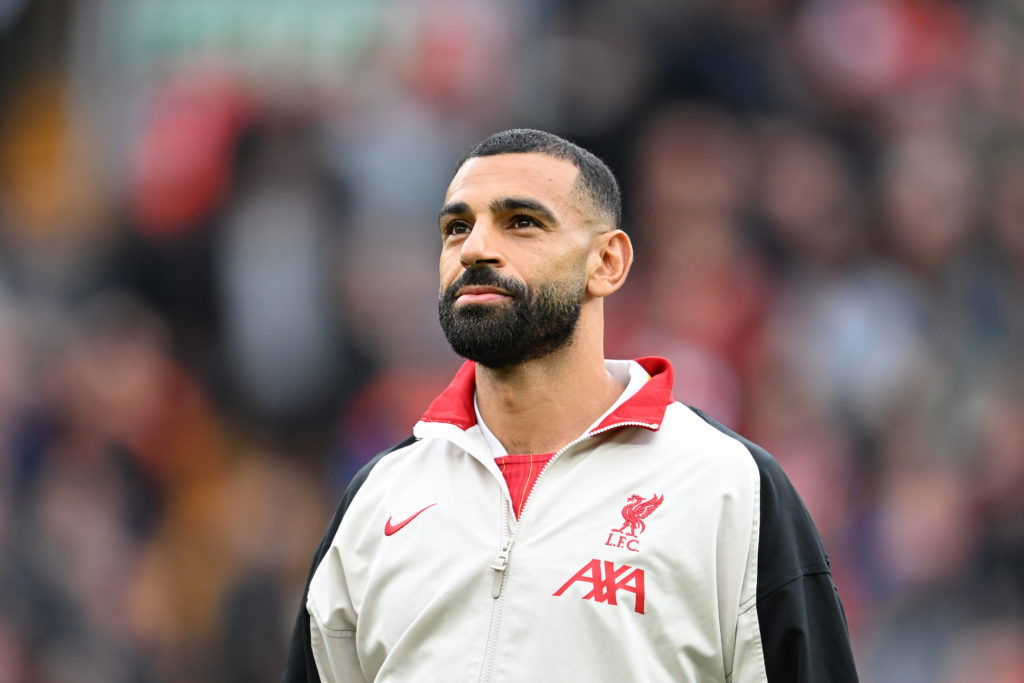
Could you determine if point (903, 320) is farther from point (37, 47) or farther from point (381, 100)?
point (37, 47)

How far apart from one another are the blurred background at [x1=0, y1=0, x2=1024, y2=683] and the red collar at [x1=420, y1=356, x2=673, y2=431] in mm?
3478

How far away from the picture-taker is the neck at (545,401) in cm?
265

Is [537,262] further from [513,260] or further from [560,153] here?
[560,153]

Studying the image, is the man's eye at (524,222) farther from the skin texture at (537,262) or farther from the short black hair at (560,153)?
the short black hair at (560,153)

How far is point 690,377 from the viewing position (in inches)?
248

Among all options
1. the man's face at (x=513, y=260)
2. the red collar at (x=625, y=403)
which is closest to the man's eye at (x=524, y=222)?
the man's face at (x=513, y=260)

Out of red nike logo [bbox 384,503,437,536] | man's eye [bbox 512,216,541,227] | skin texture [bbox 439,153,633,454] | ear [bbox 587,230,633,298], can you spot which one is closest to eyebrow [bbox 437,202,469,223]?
skin texture [bbox 439,153,633,454]

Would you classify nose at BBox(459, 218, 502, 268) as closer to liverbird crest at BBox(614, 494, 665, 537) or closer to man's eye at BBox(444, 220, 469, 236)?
man's eye at BBox(444, 220, 469, 236)

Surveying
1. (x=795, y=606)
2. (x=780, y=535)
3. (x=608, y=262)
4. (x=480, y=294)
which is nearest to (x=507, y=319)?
(x=480, y=294)

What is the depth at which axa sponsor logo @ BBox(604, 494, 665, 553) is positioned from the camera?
2391 mm

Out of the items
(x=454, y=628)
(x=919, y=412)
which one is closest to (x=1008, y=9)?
(x=919, y=412)

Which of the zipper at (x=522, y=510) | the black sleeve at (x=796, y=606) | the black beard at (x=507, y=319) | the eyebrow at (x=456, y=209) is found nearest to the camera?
the black sleeve at (x=796, y=606)

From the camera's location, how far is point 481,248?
2.54m

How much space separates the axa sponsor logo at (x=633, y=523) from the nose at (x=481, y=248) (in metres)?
0.54
